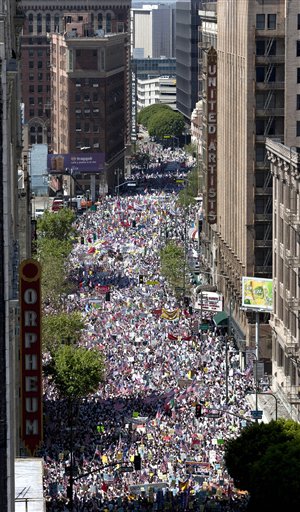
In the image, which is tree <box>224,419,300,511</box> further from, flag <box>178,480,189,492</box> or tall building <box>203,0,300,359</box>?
tall building <box>203,0,300,359</box>

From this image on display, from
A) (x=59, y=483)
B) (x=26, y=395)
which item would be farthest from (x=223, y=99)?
(x=26, y=395)

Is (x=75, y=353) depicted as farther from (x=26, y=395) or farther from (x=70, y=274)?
(x=70, y=274)

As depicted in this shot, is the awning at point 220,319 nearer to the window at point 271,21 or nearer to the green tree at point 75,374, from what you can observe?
the window at point 271,21

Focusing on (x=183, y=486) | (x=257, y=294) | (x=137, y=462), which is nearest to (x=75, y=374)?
(x=137, y=462)

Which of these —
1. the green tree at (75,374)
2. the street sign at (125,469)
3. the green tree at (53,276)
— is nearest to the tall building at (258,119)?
the green tree at (53,276)

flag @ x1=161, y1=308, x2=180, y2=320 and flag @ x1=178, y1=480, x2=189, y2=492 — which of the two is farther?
flag @ x1=161, y1=308, x2=180, y2=320

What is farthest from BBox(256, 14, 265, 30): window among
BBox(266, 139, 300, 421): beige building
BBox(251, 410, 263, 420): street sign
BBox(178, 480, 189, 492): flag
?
BBox(178, 480, 189, 492): flag
